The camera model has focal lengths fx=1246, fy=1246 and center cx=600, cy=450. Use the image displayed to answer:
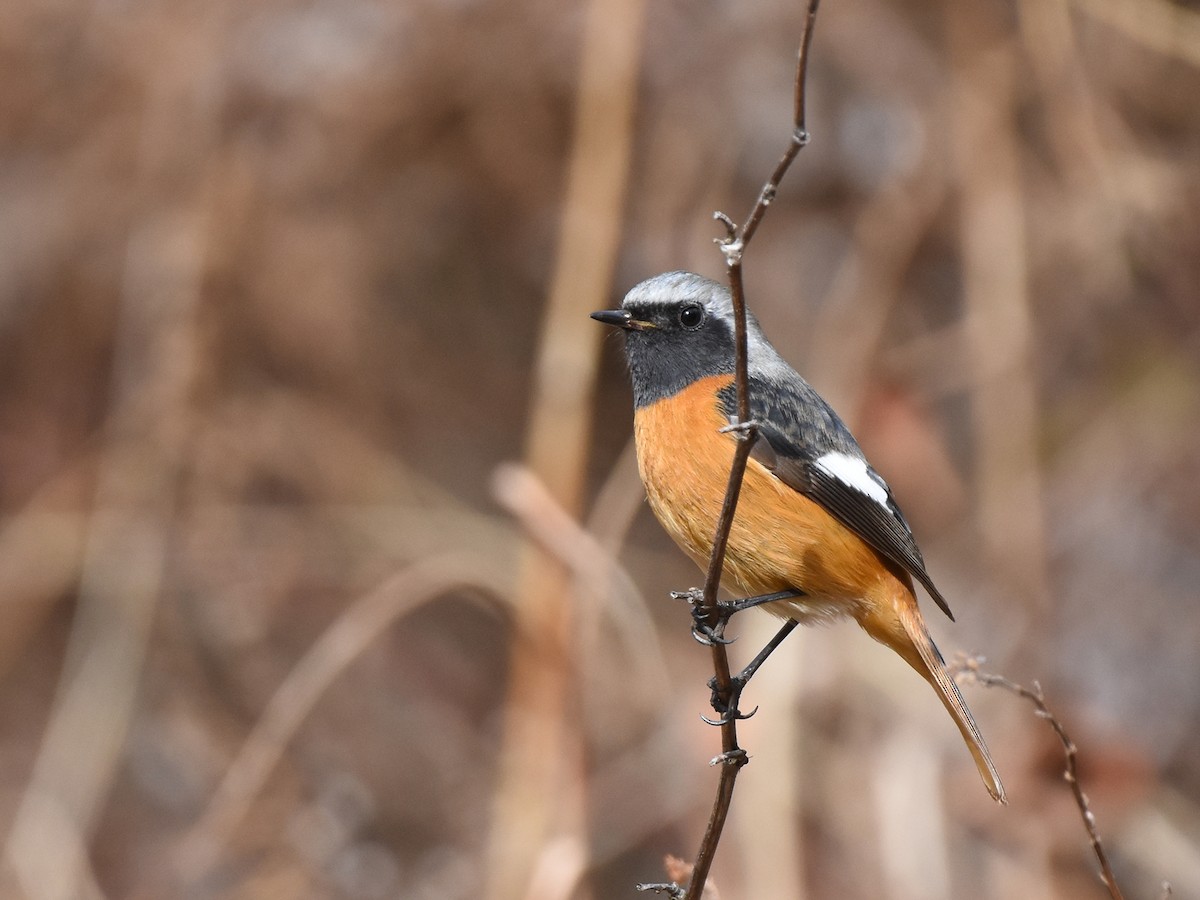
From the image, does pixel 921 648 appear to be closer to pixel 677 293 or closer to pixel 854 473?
pixel 854 473

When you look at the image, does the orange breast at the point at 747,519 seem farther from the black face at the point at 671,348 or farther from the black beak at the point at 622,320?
the black beak at the point at 622,320

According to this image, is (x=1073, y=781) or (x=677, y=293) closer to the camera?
(x=1073, y=781)

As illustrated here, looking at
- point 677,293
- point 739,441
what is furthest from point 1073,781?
point 677,293

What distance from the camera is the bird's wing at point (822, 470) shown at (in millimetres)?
3545

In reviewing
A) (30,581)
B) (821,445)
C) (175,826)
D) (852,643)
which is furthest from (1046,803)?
(30,581)

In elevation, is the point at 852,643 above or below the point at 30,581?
above

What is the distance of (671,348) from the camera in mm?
3787

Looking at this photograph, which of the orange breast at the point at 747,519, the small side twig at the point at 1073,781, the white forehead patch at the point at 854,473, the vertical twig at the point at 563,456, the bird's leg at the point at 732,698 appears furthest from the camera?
the vertical twig at the point at 563,456

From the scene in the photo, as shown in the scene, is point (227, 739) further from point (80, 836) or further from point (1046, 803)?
point (1046, 803)

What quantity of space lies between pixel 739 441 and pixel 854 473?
4.78 ft

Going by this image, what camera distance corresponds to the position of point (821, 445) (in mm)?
3633

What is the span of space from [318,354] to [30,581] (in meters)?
1.93

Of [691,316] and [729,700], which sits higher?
[691,316]

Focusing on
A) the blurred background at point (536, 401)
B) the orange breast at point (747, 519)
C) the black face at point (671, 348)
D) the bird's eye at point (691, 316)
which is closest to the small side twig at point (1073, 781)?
the orange breast at point (747, 519)
